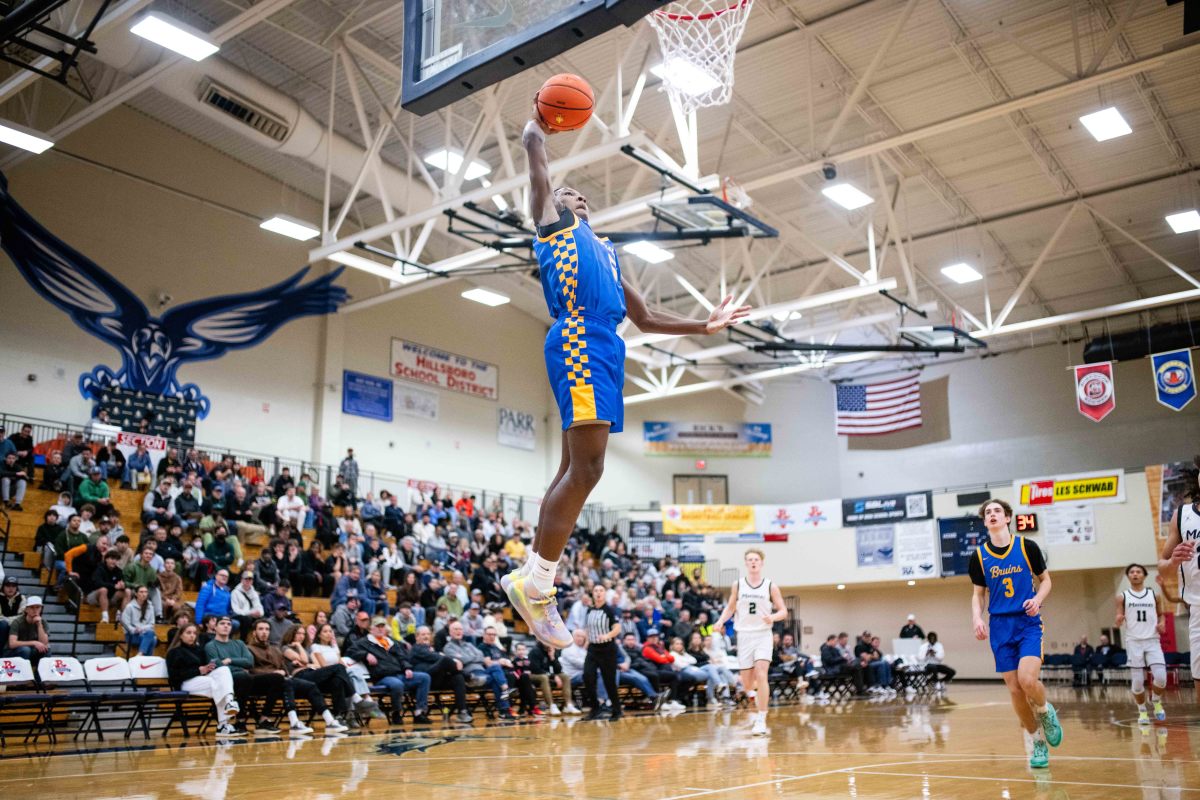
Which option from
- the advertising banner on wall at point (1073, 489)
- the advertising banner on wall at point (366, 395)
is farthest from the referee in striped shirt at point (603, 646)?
the advertising banner on wall at point (1073, 489)

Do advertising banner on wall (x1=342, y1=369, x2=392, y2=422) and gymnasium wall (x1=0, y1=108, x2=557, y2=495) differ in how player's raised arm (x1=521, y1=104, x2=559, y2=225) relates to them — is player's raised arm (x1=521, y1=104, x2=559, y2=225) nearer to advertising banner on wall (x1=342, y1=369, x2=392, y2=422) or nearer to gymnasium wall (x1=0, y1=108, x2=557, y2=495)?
gymnasium wall (x1=0, y1=108, x2=557, y2=495)

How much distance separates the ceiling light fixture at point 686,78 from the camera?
11.4m

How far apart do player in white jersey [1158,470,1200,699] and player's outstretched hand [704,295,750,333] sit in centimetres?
534

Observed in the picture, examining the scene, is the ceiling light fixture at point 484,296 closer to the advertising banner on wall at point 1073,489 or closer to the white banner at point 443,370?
the white banner at point 443,370

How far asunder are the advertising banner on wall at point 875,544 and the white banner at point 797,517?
0.74 meters

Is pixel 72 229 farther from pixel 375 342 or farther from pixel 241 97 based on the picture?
pixel 375 342

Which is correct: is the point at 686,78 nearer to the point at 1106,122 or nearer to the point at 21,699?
the point at 1106,122

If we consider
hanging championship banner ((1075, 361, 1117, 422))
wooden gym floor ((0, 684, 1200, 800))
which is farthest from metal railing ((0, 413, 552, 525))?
hanging championship banner ((1075, 361, 1117, 422))

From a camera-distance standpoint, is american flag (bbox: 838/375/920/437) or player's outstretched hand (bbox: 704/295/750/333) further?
american flag (bbox: 838/375/920/437)

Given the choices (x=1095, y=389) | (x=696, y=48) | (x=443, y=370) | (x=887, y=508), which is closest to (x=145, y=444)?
(x=443, y=370)

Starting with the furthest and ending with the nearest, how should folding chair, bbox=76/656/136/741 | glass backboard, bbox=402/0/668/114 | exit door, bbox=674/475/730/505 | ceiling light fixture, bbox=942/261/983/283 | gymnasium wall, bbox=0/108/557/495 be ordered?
exit door, bbox=674/475/730/505 → ceiling light fixture, bbox=942/261/983/283 → gymnasium wall, bbox=0/108/557/495 → folding chair, bbox=76/656/136/741 → glass backboard, bbox=402/0/668/114

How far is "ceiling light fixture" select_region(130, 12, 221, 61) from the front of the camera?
12.3m

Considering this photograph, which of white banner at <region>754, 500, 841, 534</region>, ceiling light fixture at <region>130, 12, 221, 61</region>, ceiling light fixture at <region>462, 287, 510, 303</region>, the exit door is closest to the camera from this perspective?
ceiling light fixture at <region>130, 12, 221, 61</region>

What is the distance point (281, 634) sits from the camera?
40.1 ft
